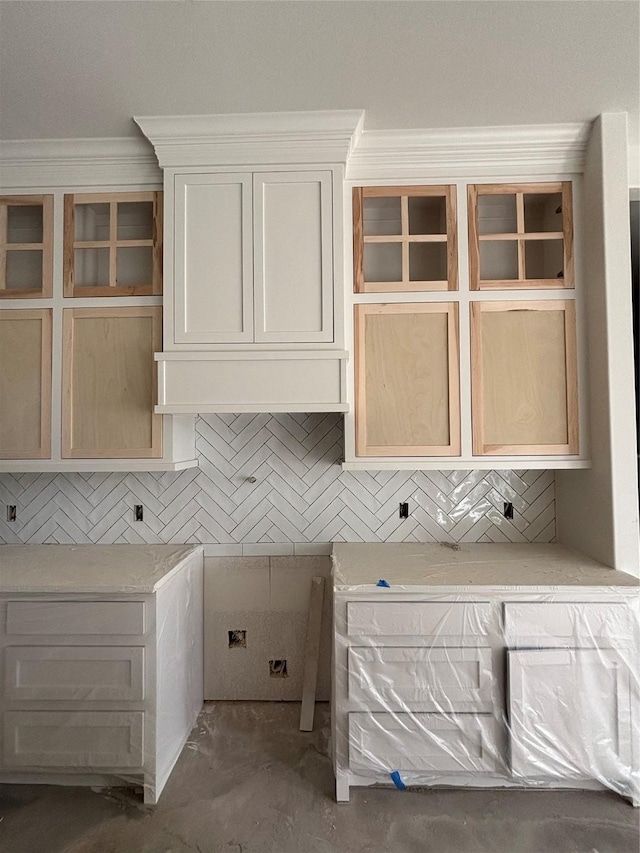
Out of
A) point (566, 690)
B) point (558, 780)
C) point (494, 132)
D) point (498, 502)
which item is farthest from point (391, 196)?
point (558, 780)

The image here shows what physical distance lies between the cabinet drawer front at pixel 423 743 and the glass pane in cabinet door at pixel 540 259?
1.76 meters

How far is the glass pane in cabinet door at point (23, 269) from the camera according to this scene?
87.3 inches

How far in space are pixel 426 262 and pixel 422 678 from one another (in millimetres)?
1655

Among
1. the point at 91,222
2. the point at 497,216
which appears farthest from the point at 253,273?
the point at 497,216

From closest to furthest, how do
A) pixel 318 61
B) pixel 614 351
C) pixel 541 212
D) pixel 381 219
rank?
1. pixel 318 61
2. pixel 614 351
3. pixel 541 212
4. pixel 381 219

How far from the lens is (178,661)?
207 centimetres

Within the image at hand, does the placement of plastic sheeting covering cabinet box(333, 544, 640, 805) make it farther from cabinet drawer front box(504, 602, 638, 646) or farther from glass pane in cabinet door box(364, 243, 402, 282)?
glass pane in cabinet door box(364, 243, 402, 282)

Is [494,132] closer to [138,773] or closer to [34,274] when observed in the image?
[34,274]

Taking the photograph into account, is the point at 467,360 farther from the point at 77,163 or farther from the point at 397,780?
the point at 77,163

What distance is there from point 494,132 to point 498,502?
1590 millimetres

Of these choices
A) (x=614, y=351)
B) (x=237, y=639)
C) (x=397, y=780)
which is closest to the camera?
(x=397, y=780)

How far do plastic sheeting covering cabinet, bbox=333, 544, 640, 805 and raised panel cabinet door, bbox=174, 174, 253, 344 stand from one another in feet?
3.73

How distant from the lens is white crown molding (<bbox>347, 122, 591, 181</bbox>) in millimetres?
2047

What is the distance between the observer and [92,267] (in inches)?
87.7
